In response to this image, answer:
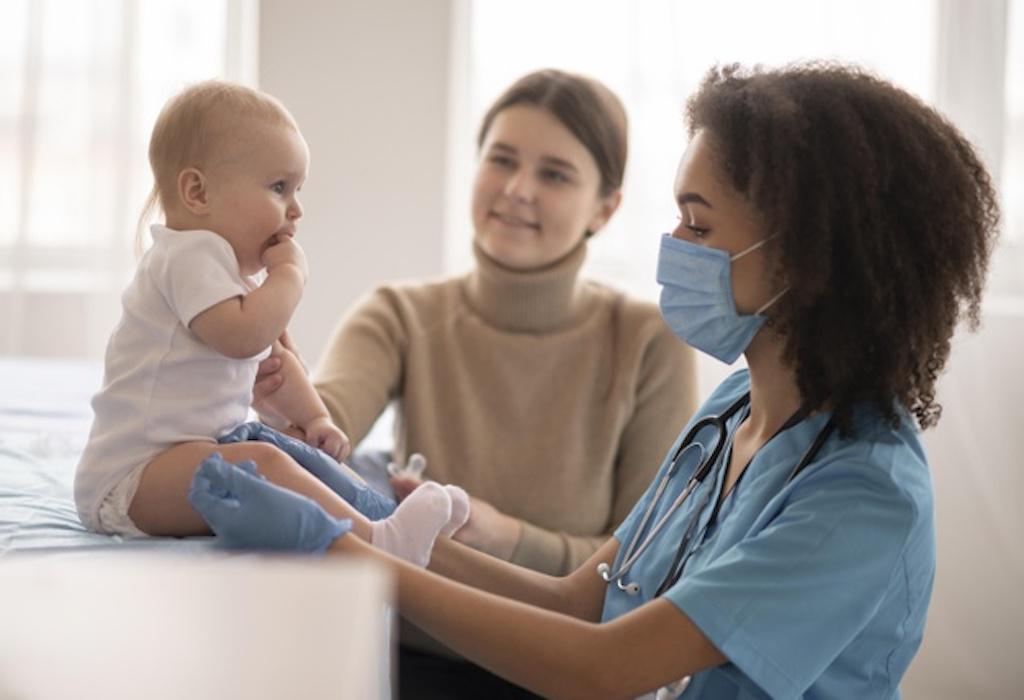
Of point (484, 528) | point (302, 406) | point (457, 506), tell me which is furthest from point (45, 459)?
point (457, 506)

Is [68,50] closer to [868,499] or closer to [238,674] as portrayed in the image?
[868,499]

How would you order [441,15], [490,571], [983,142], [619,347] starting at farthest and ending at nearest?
[441,15] < [983,142] < [619,347] < [490,571]

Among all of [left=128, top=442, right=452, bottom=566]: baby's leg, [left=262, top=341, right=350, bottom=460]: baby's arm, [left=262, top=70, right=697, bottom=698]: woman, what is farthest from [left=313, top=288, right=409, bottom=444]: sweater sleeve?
[left=128, top=442, right=452, bottom=566]: baby's leg

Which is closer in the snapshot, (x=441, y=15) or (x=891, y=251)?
(x=891, y=251)

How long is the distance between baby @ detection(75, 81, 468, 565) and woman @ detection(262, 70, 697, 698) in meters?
0.81

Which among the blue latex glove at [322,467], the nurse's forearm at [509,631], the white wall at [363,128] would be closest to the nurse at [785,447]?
the nurse's forearm at [509,631]

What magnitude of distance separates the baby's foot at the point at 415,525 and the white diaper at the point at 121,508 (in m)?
0.25

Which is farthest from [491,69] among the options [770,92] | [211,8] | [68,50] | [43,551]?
[43,551]

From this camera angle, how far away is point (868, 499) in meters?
1.27

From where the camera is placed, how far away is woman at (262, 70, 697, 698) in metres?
2.28

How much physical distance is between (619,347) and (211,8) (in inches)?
74.3

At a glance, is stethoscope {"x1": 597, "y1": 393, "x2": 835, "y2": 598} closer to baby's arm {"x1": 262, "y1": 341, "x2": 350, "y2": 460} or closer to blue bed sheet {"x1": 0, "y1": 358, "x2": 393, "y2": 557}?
baby's arm {"x1": 262, "y1": 341, "x2": 350, "y2": 460}

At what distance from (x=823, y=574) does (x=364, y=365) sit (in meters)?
1.21

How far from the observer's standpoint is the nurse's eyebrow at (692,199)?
4.79 feet
